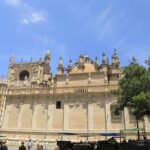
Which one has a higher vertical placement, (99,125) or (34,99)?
(34,99)

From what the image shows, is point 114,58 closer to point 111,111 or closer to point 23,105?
point 111,111

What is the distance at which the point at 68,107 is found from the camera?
40750 mm

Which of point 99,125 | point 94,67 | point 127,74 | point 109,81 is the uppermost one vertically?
point 94,67

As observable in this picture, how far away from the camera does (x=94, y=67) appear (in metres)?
49.0

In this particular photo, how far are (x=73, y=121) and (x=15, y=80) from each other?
75.3ft

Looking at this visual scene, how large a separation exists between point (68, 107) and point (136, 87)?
1987cm

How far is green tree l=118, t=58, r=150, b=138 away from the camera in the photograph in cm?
2123

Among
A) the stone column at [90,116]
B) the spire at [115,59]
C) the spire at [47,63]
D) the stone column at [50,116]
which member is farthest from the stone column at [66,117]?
the spire at [47,63]

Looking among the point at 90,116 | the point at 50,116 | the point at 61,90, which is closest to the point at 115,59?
the point at 61,90

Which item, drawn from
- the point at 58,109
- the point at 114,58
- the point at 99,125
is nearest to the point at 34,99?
the point at 58,109

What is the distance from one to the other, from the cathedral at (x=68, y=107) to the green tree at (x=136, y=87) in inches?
552

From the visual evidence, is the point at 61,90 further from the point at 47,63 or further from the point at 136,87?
the point at 136,87

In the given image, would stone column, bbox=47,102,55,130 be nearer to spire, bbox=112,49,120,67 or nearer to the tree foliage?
spire, bbox=112,49,120,67

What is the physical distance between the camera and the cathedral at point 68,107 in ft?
125
